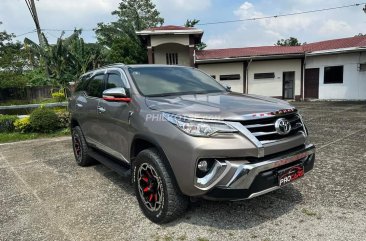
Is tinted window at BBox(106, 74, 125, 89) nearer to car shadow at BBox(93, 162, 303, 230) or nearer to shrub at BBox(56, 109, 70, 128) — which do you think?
car shadow at BBox(93, 162, 303, 230)

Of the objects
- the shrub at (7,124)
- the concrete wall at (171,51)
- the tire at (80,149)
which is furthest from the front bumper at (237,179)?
the concrete wall at (171,51)

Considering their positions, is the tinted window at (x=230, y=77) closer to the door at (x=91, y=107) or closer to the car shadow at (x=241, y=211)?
the door at (x=91, y=107)

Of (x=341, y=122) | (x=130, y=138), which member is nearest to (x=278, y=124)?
(x=130, y=138)

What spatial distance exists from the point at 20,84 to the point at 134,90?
59.7 ft

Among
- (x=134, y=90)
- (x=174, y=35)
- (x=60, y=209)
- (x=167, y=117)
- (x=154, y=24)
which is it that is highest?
(x=154, y=24)

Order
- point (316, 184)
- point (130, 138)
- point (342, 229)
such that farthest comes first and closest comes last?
point (316, 184), point (130, 138), point (342, 229)

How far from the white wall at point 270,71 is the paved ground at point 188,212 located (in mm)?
16368

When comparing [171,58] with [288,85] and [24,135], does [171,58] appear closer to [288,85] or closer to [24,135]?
[288,85]

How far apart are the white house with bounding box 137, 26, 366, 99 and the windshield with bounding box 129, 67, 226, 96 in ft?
52.7

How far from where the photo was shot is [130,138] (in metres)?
3.70

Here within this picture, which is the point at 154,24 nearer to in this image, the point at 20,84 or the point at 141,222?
the point at 20,84

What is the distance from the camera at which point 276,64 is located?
Answer: 70.0 ft

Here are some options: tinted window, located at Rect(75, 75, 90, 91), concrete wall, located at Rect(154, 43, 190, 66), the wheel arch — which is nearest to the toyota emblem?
the wheel arch

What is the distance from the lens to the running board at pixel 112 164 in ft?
13.0
